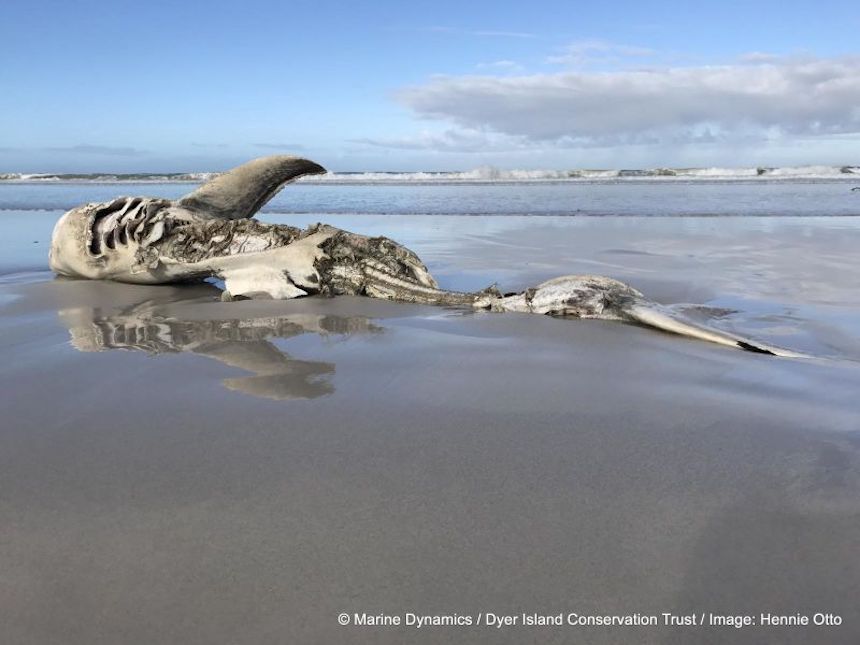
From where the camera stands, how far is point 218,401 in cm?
258

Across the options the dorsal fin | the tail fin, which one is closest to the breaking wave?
the dorsal fin

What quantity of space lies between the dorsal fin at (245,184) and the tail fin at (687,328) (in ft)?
10.6

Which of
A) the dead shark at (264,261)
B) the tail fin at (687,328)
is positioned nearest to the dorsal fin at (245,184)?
the dead shark at (264,261)

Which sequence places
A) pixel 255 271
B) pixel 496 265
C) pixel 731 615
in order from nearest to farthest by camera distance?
pixel 731 615 < pixel 255 271 < pixel 496 265

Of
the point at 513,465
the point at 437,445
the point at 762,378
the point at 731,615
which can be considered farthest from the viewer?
the point at 762,378

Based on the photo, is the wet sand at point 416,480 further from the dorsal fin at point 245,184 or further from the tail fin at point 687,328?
the dorsal fin at point 245,184

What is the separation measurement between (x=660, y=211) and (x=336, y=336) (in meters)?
12.6

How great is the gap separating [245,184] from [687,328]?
403cm

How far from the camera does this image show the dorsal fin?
5926 millimetres

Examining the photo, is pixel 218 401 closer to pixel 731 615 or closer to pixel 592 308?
pixel 731 615

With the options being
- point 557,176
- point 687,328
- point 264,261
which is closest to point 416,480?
point 687,328

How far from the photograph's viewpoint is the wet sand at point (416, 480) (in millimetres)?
1432

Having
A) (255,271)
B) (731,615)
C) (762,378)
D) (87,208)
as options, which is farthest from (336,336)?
(87,208)

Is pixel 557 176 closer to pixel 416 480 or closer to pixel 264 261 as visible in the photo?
pixel 264 261
